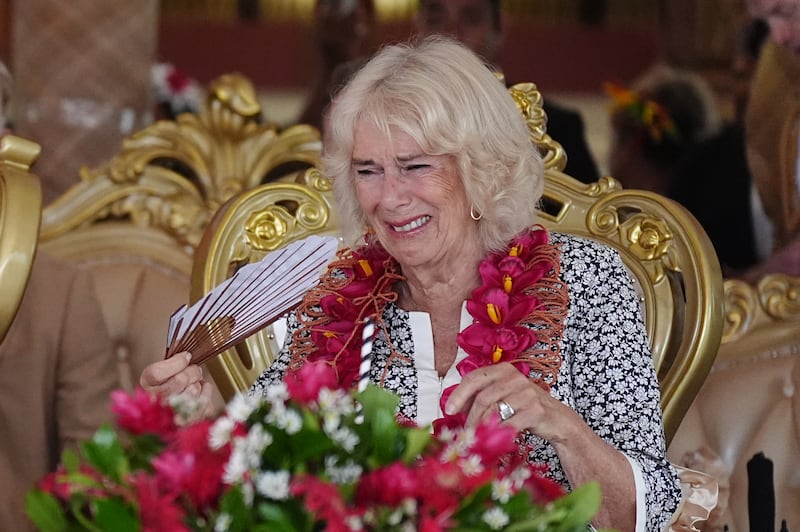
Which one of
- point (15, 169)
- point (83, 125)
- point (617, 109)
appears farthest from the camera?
point (617, 109)

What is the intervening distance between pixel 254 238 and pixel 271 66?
18.7 ft

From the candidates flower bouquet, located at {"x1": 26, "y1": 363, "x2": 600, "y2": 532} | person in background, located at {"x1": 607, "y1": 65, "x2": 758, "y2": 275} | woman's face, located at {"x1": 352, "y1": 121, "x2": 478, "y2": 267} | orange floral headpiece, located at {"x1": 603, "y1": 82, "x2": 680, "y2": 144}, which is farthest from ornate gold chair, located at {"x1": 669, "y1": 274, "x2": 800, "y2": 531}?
orange floral headpiece, located at {"x1": 603, "y1": 82, "x2": 680, "y2": 144}

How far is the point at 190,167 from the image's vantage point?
8.49 ft

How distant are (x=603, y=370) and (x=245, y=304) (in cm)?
50

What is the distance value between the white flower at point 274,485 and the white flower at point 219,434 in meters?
0.05

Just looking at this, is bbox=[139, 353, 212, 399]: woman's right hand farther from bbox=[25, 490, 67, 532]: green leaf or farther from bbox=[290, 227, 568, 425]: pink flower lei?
bbox=[25, 490, 67, 532]: green leaf

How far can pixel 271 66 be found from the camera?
757cm

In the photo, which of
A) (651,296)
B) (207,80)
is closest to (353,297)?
(651,296)

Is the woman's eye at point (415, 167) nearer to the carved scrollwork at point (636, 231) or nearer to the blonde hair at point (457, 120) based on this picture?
the blonde hair at point (457, 120)

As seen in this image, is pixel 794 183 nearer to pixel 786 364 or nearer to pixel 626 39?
pixel 786 364

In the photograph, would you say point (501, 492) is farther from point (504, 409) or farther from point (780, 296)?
point (780, 296)

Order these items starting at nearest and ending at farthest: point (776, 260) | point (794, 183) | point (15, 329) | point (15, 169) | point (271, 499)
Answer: point (271, 499) < point (15, 169) < point (15, 329) < point (776, 260) < point (794, 183)

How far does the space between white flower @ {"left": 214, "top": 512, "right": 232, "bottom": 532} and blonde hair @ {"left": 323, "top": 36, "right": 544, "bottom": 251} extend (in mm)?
784

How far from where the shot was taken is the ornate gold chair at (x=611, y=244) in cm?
189
